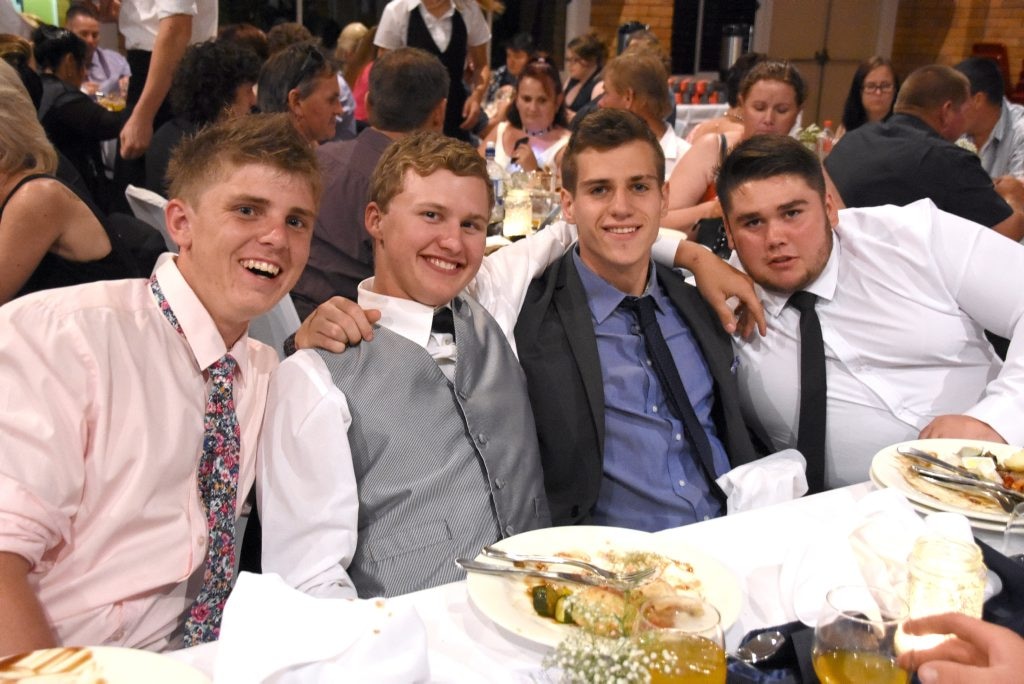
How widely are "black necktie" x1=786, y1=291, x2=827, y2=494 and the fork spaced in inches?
39.8

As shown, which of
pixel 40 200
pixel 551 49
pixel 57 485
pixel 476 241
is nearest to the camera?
pixel 57 485

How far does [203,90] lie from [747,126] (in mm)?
2686

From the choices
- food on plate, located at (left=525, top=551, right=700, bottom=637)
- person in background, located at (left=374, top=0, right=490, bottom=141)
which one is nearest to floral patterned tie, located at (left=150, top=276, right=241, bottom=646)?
food on plate, located at (left=525, top=551, right=700, bottom=637)

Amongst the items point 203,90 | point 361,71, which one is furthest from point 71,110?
point 361,71

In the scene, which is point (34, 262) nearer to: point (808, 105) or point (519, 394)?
point (519, 394)

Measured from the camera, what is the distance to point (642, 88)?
4.67m

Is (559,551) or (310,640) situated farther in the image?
(559,551)

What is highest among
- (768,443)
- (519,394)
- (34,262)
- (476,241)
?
(476,241)

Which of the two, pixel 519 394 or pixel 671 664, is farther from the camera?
pixel 519 394

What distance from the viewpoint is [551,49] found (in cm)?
1107

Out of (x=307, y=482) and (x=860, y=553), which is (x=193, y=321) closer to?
(x=307, y=482)

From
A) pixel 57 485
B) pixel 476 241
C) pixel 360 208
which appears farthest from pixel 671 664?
pixel 360 208

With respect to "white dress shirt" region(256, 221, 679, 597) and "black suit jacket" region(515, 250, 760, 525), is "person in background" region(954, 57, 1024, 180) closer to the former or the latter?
"black suit jacket" region(515, 250, 760, 525)

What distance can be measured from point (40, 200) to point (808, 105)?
11.4 m
